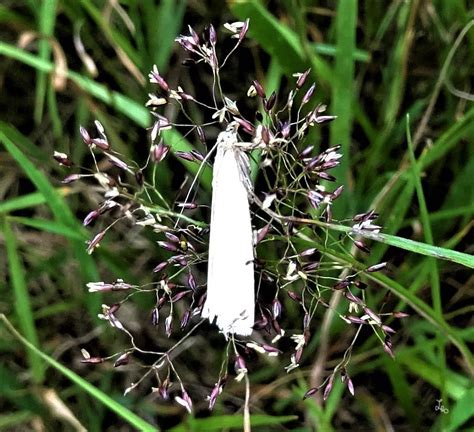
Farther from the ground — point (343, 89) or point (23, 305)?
point (343, 89)

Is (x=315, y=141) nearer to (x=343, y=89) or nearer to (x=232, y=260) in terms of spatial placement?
(x=343, y=89)

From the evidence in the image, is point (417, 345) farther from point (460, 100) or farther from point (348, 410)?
point (460, 100)

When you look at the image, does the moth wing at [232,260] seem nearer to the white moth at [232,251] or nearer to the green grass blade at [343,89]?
the white moth at [232,251]

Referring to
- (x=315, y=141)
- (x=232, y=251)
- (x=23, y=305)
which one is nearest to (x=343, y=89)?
(x=315, y=141)

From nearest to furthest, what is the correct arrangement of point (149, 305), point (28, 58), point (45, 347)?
point (28, 58)
point (149, 305)
point (45, 347)

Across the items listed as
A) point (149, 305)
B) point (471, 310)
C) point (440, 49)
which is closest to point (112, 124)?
point (149, 305)

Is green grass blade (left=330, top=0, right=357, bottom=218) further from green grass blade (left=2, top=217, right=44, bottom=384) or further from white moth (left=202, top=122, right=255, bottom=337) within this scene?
green grass blade (left=2, top=217, right=44, bottom=384)
